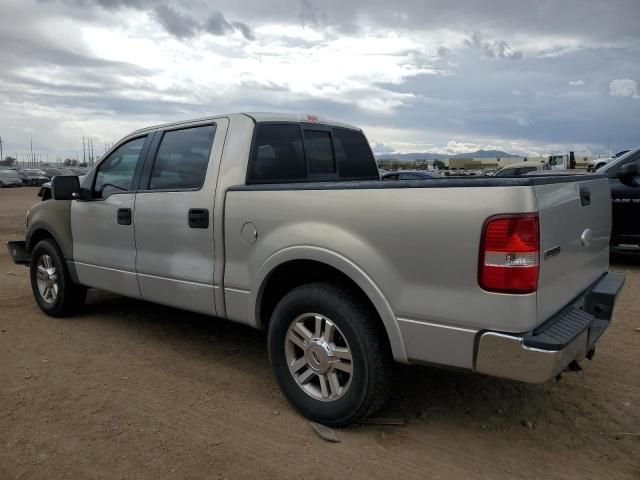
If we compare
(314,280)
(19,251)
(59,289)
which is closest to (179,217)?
(314,280)

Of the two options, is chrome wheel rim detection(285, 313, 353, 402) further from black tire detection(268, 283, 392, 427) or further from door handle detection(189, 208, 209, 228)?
door handle detection(189, 208, 209, 228)

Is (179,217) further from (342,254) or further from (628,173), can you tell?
(628,173)

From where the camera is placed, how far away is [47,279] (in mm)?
5574

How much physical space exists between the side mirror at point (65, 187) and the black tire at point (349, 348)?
2.65 metres

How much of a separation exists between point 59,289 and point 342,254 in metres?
3.59

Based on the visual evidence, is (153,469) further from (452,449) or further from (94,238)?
(94,238)

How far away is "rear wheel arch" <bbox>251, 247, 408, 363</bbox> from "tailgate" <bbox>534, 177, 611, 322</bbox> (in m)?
0.74

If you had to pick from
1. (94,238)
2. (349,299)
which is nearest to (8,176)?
(94,238)

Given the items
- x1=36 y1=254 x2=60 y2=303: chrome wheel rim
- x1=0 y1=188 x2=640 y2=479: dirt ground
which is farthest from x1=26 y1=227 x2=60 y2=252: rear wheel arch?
x1=0 y1=188 x2=640 y2=479: dirt ground

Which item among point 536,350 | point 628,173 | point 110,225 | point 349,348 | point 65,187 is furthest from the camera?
point 628,173

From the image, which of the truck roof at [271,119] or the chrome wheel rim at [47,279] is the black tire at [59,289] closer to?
the chrome wheel rim at [47,279]

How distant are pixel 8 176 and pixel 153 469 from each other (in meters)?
46.3

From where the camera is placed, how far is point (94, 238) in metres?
4.90

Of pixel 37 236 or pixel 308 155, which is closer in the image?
pixel 308 155
